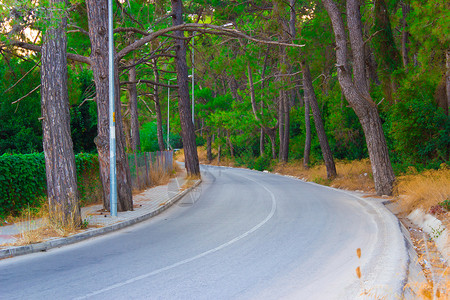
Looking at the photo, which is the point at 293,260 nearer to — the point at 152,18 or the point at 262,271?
Result: the point at 262,271

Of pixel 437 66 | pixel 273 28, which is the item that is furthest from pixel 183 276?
pixel 273 28

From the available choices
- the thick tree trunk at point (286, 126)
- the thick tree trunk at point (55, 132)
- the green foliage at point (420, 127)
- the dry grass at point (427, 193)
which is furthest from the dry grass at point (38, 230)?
the thick tree trunk at point (286, 126)

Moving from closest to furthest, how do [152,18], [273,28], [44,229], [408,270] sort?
[408,270] < [44,229] < [273,28] < [152,18]

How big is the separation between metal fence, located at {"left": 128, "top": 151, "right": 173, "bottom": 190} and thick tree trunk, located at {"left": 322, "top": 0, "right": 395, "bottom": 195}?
33.9ft

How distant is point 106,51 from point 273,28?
46.1 feet

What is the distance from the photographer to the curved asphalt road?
21.4 feet

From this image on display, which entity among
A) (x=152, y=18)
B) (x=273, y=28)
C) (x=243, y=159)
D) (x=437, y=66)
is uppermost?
(x=152, y=18)

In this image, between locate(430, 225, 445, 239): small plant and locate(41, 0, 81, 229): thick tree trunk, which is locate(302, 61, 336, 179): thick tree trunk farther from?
locate(41, 0, 81, 229): thick tree trunk

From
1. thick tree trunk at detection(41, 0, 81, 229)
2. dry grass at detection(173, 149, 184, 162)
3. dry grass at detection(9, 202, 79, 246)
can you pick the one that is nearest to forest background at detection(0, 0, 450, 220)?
thick tree trunk at detection(41, 0, 81, 229)

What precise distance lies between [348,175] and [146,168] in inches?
447

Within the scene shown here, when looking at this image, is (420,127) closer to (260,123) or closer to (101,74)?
Result: (101,74)

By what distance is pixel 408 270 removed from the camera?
7168 mm

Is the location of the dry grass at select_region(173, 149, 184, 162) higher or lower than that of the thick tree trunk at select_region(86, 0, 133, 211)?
lower

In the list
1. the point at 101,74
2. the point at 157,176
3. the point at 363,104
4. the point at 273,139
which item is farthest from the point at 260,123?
the point at 101,74
